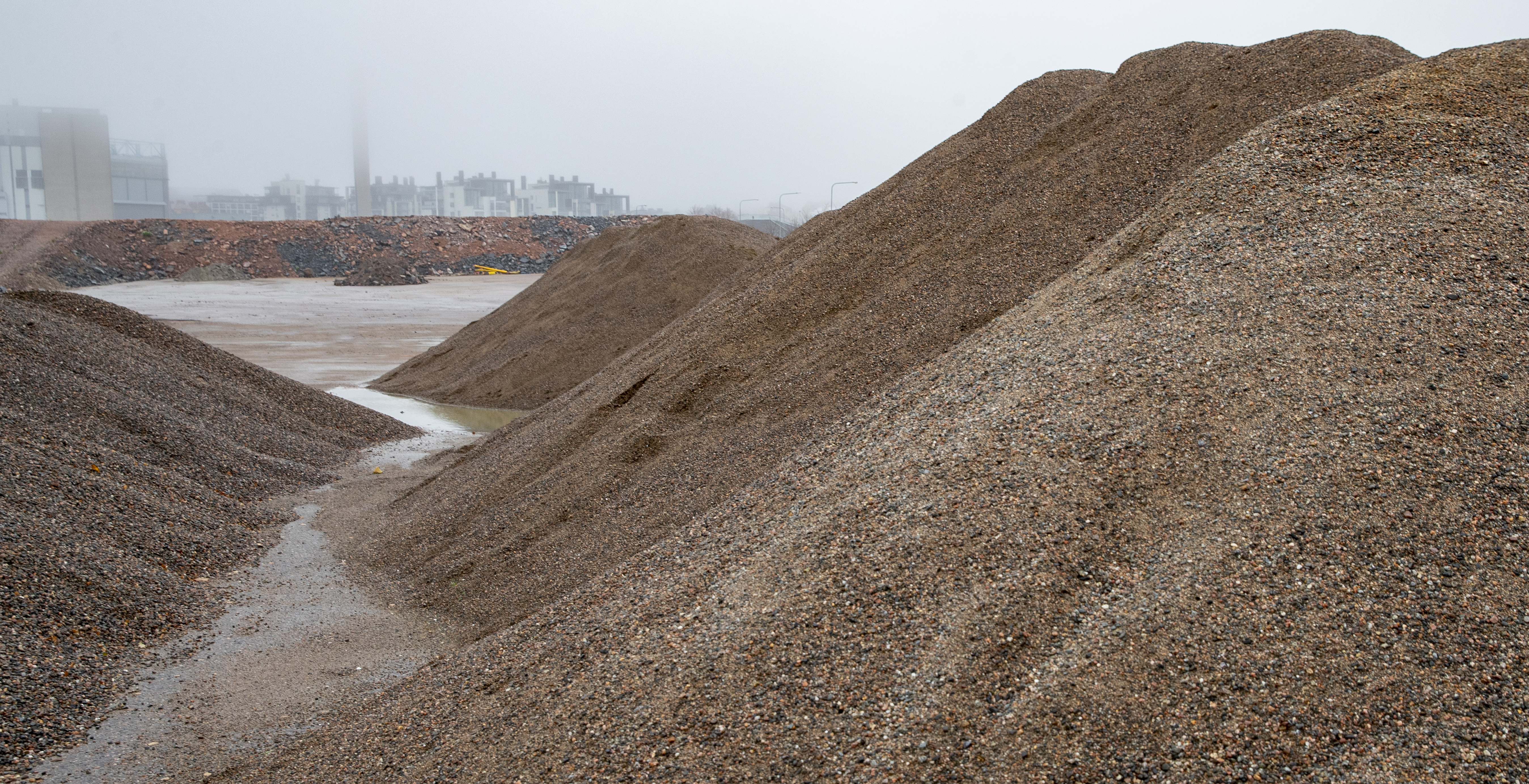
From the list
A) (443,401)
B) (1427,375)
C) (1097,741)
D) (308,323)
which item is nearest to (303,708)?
(1097,741)

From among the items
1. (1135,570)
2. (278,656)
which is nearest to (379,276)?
(278,656)

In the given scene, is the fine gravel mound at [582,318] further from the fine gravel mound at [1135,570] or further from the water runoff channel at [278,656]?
the fine gravel mound at [1135,570]

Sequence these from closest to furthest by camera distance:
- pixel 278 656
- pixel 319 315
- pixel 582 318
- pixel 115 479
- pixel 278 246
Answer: pixel 278 656, pixel 115 479, pixel 582 318, pixel 319 315, pixel 278 246

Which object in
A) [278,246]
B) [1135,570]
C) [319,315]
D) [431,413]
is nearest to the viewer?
[1135,570]

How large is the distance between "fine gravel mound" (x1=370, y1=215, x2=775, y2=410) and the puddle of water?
0.25 meters

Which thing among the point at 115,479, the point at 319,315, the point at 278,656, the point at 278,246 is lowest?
the point at 278,656

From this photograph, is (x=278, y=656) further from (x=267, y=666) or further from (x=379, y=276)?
(x=379, y=276)

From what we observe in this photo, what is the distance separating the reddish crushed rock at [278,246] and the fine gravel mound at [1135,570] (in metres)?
39.8

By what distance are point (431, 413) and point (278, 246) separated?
34.0m

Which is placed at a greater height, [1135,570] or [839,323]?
[839,323]

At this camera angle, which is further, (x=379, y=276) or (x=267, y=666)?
(x=379, y=276)

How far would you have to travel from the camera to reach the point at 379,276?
127 ft

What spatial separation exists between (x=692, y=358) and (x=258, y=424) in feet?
19.0

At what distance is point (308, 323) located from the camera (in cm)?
2630
